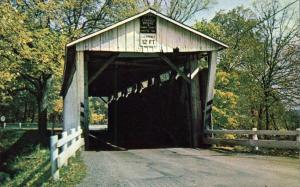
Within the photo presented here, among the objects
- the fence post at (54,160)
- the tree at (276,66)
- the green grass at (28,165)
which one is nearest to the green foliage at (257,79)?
the tree at (276,66)

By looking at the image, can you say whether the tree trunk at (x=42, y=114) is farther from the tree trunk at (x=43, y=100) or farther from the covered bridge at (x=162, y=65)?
the covered bridge at (x=162, y=65)

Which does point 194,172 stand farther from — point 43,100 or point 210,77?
point 43,100

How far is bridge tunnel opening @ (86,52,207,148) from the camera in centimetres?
1962

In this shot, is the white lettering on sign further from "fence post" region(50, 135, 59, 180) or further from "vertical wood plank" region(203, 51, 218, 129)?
"fence post" region(50, 135, 59, 180)

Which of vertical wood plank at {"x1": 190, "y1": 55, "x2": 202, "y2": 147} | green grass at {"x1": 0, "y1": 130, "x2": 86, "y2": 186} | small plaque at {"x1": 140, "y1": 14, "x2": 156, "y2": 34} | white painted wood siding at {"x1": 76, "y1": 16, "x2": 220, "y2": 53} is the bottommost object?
green grass at {"x1": 0, "y1": 130, "x2": 86, "y2": 186}

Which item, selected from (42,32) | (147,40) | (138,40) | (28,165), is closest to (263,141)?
(147,40)

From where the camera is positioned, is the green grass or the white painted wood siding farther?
the white painted wood siding

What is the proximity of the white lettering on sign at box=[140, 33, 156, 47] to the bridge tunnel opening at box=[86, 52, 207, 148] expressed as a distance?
2.94ft

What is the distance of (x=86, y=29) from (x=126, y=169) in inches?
923

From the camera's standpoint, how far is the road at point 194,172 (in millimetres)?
8531

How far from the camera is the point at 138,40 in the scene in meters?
17.1

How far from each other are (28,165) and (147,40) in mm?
7311

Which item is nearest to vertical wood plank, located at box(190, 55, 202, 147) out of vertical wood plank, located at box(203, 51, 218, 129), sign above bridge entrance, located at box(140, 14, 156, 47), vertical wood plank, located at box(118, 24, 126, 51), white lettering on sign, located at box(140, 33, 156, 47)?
vertical wood plank, located at box(203, 51, 218, 129)

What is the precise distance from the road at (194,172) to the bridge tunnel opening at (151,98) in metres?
6.16
